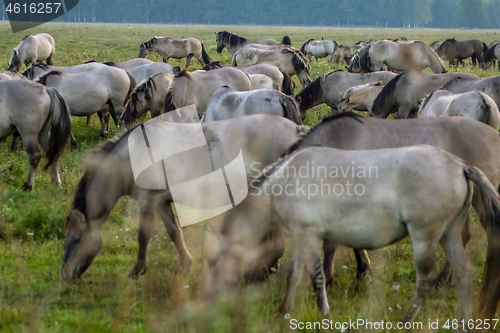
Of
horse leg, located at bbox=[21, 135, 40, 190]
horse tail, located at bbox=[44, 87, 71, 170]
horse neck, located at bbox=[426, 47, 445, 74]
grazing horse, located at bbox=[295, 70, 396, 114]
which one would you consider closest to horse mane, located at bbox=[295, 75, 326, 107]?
grazing horse, located at bbox=[295, 70, 396, 114]

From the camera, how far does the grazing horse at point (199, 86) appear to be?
10.3 meters

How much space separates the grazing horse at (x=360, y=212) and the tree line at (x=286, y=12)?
367 ft

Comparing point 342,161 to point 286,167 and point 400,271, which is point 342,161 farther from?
point 400,271

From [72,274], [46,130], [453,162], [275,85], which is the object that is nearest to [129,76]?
[275,85]

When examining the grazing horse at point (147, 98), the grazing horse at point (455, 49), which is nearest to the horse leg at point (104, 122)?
the grazing horse at point (147, 98)

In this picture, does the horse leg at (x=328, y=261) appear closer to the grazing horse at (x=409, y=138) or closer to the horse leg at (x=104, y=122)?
the grazing horse at (x=409, y=138)

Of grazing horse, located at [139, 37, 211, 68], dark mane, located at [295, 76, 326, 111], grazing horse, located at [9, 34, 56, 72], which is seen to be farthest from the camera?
grazing horse, located at [139, 37, 211, 68]

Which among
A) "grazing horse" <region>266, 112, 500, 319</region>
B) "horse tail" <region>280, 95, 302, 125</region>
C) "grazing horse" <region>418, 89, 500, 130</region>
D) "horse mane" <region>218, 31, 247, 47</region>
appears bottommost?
"horse mane" <region>218, 31, 247, 47</region>

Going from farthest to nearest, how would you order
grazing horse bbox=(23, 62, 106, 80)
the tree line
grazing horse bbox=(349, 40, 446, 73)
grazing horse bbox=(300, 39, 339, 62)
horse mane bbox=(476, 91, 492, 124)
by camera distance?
the tree line < grazing horse bbox=(300, 39, 339, 62) < grazing horse bbox=(349, 40, 446, 73) < grazing horse bbox=(23, 62, 106, 80) < horse mane bbox=(476, 91, 492, 124)

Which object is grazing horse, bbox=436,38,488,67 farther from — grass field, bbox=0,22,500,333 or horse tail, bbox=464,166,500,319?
horse tail, bbox=464,166,500,319

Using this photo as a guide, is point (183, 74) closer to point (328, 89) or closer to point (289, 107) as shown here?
point (289, 107)

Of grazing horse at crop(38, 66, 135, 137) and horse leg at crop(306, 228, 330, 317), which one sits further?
grazing horse at crop(38, 66, 135, 137)

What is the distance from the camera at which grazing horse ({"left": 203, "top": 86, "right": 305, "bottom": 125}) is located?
856 cm

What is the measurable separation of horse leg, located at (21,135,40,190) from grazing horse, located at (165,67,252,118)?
9.25 feet
